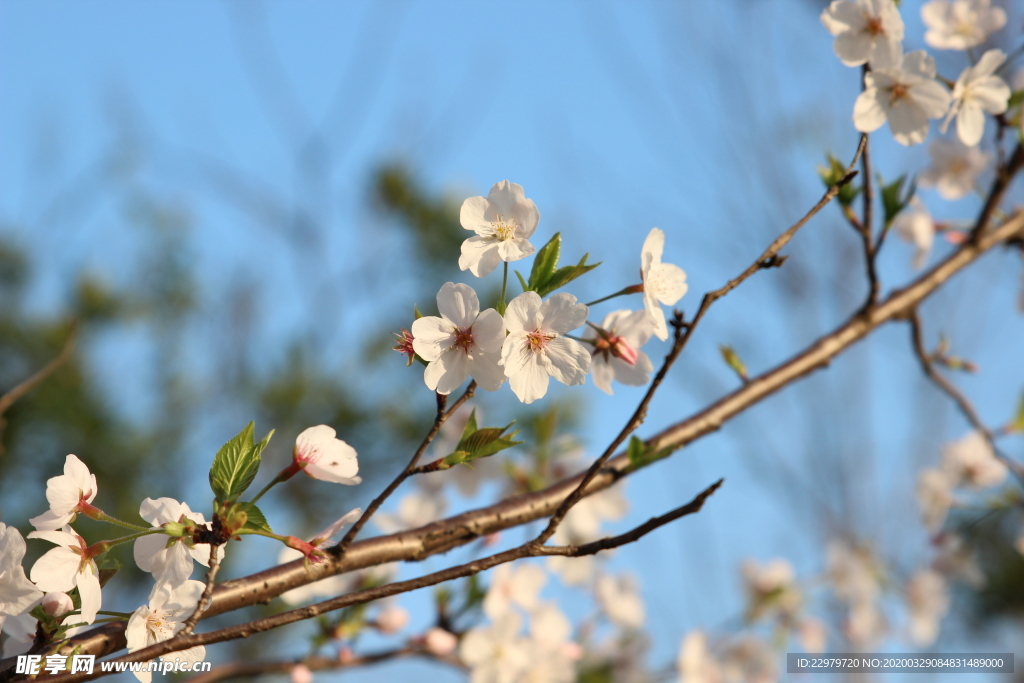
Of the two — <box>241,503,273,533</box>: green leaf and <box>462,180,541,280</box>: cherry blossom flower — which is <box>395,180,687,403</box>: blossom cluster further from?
<box>241,503,273,533</box>: green leaf

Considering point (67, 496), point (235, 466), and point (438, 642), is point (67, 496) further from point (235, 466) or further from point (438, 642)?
point (438, 642)

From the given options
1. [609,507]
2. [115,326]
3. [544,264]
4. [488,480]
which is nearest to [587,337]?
[544,264]

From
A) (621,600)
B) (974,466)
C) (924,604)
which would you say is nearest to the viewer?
(621,600)

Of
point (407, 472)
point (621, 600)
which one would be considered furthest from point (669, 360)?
point (621, 600)

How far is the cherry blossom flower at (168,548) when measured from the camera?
602 millimetres

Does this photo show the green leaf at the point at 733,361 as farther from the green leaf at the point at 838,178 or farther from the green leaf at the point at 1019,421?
the green leaf at the point at 1019,421

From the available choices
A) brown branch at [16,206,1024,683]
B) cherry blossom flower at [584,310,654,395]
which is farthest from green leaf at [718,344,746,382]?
cherry blossom flower at [584,310,654,395]

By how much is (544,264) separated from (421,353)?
0.41 feet

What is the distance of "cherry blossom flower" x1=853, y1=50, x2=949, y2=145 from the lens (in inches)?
34.3

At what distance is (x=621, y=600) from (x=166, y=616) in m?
1.25

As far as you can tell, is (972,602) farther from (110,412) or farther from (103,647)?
(103,647)

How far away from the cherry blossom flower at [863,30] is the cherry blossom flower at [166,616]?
0.89 metres

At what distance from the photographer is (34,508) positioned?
2.88 m

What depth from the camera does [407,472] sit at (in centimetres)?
58
